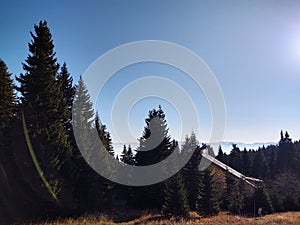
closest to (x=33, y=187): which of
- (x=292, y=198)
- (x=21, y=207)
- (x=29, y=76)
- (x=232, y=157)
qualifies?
(x=21, y=207)

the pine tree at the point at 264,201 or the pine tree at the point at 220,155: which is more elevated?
the pine tree at the point at 220,155

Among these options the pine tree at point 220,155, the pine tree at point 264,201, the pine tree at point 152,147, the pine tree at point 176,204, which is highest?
the pine tree at point 220,155

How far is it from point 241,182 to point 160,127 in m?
17.9

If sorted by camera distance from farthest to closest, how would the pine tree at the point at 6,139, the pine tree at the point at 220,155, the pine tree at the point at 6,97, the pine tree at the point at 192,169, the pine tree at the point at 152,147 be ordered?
the pine tree at the point at 220,155 < the pine tree at the point at 192,169 < the pine tree at the point at 152,147 < the pine tree at the point at 6,97 < the pine tree at the point at 6,139

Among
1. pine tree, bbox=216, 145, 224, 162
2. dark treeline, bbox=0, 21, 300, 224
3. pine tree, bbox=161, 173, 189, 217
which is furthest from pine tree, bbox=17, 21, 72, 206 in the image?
pine tree, bbox=216, 145, 224, 162

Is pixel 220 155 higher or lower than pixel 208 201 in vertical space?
higher

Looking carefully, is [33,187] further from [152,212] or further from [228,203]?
[228,203]

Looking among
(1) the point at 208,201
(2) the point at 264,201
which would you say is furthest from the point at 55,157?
(2) the point at 264,201

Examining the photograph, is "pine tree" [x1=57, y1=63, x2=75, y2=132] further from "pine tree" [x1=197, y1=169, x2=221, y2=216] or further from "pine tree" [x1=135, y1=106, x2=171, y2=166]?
"pine tree" [x1=197, y1=169, x2=221, y2=216]

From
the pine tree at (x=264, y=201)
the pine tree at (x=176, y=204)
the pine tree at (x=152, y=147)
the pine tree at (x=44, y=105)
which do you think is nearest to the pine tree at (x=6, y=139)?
the pine tree at (x=44, y=105)

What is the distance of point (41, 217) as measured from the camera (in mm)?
16297

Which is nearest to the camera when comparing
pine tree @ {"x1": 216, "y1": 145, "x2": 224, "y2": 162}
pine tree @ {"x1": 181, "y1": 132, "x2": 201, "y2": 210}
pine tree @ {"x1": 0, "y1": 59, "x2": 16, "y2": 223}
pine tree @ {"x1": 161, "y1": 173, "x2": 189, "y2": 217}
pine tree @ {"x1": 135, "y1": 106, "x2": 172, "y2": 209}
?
pine tree @ {"x1": 0, "y1": 59, "x2": 16, "y2": 223}

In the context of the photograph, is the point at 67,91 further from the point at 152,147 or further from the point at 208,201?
the point at 208,201

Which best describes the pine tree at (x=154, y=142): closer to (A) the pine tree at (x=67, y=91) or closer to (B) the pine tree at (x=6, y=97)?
(A) the pine tree at (x=67, y=91)
